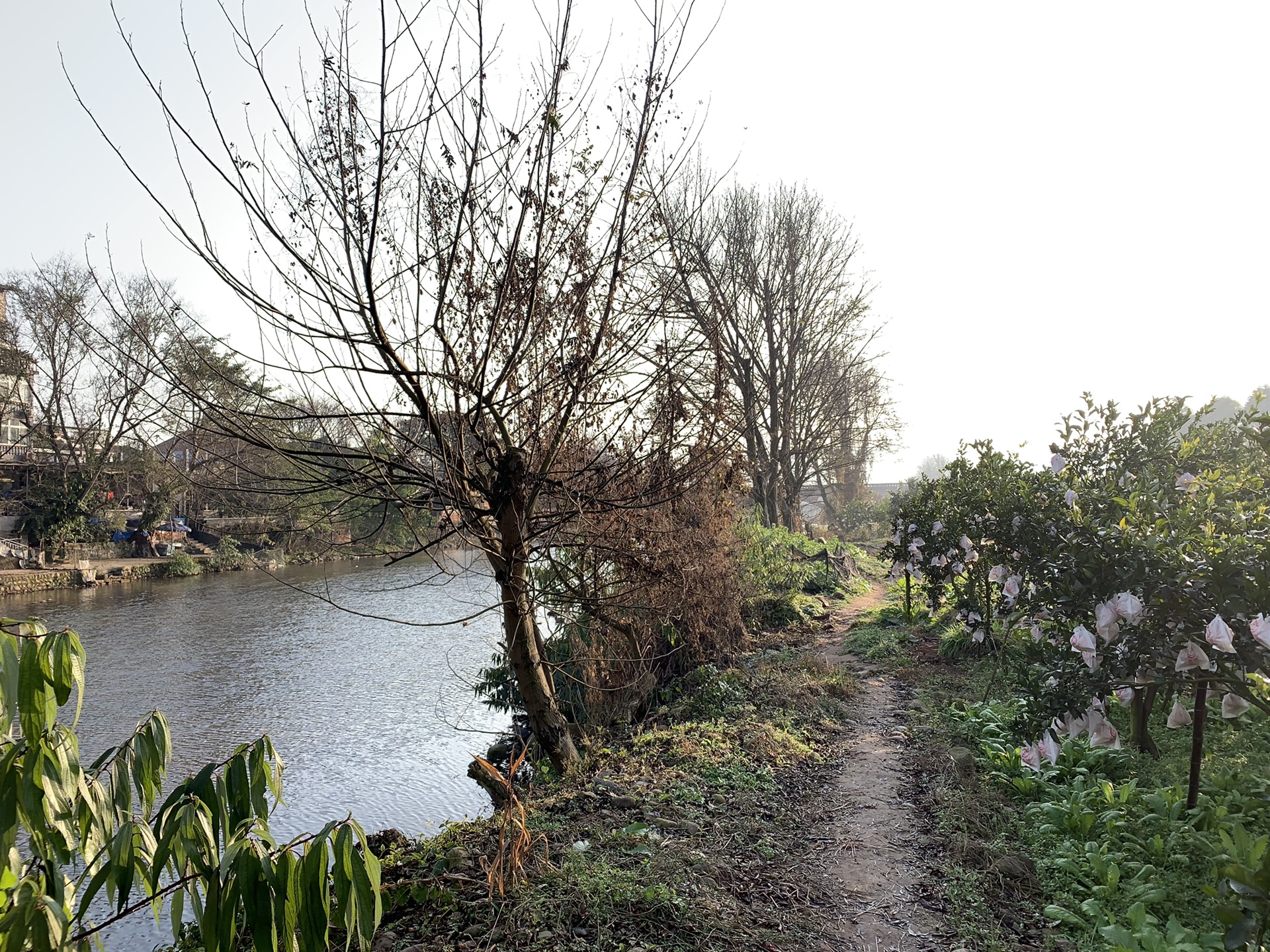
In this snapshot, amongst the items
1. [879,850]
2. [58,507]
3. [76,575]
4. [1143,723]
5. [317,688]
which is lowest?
[317,688]

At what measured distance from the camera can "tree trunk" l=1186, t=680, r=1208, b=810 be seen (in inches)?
149

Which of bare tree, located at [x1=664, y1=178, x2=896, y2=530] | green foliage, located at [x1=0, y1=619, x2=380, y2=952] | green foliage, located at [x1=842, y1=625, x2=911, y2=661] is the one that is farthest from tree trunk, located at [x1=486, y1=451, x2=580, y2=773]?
bare tree, located at [x1=664, y1=178, x2=896, y2=530]

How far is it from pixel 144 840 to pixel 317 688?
1074 centimetres

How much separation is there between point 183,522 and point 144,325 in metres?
30.9

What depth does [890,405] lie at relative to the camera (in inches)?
1037

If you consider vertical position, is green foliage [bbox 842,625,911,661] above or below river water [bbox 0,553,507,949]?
above

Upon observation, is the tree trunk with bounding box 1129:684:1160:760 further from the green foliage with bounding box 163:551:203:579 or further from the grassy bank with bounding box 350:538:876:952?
the green foliage with bounding box 163:551:203:579

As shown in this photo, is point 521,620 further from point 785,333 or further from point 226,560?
point 226,560

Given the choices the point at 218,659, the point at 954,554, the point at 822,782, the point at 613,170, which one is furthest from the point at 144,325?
the point at 218,659

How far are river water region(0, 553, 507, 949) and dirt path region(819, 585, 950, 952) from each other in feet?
7.74

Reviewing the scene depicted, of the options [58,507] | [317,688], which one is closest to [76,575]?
[58,507]

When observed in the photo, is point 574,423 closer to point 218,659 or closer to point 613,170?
point 613,170

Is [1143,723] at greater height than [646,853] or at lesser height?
greater

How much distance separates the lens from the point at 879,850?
4.41m
